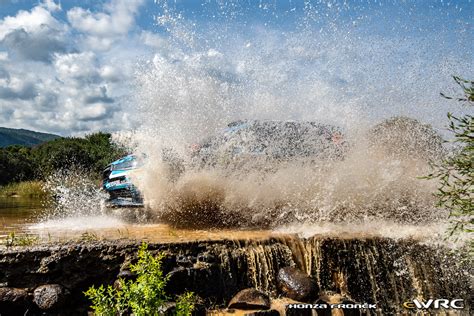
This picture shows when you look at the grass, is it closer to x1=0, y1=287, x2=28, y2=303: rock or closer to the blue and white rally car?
the blue and white rally car

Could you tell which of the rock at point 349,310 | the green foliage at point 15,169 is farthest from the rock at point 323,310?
the green foliage at point 15,169

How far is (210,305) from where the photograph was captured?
4898 mm

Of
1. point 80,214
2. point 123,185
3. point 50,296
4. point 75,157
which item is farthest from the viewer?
point 75,157

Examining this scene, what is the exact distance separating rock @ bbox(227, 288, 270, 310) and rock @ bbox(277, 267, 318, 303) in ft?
1.06

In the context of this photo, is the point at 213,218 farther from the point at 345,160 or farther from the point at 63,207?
the point at 63,207

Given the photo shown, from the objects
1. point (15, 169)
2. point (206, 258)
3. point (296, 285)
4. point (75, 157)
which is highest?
point (75, 157)

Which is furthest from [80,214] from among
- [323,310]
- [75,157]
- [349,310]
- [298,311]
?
[75,157]

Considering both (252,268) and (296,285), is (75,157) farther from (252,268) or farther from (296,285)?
(296,285)

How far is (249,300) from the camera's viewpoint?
4895 mm

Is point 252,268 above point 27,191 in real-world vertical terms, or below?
below

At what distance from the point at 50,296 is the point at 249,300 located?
2.30 meters

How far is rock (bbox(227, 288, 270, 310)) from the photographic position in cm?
485

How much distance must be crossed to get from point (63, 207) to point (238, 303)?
7.40 metres

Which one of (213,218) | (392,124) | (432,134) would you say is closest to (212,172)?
(213,218)
